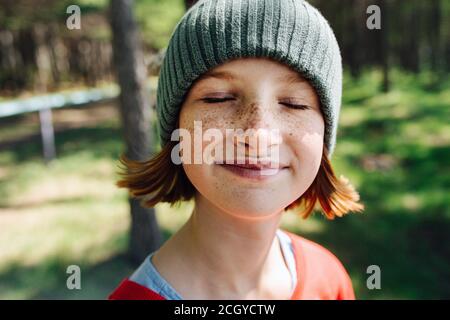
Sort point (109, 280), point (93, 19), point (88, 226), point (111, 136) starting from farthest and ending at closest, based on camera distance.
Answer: point (93, 19), point (111, 136), point (88, 226), point (109, 280)

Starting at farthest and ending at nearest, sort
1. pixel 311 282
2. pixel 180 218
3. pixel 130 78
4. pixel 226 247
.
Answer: pixel 180 218
pixel 130 78
pixel 311 282
pixel 226 247

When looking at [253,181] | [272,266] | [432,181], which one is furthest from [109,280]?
[432,181]

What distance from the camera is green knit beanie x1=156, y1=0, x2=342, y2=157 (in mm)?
1234

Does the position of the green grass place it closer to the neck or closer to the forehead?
the neck

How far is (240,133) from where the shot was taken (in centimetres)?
120

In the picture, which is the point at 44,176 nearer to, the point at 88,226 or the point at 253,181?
the point at 88,226

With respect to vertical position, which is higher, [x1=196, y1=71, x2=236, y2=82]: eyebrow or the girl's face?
[x1=196, y1=71, x2=236, y2=82]: eyebrow

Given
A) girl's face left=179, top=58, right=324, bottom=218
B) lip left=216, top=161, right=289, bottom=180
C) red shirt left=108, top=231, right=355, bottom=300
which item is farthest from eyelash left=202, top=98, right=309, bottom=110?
red shirt left=108, top=231, right=355, bottom=300

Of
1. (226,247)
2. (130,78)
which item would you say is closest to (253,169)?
(226,247)

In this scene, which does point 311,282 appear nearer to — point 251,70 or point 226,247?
point 226,247

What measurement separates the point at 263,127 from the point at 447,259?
459 centimetres

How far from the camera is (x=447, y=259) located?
4.96m

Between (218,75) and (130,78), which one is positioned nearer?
(218,75)

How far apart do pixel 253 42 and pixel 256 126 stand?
0.23 metres
